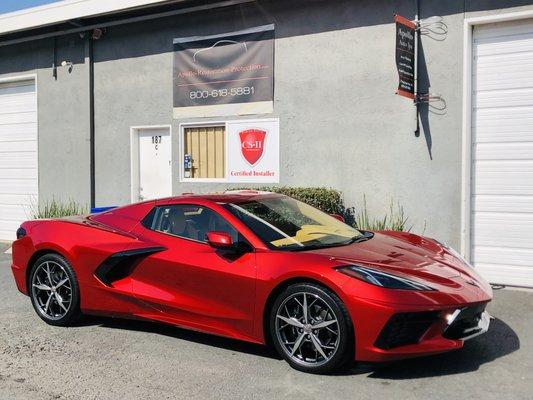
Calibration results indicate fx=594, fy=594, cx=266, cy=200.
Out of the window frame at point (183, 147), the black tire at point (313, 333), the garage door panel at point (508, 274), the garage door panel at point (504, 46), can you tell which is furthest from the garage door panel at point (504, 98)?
the black tire at point (313, 333)

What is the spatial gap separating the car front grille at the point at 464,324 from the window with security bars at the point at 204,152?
6734 millimetres

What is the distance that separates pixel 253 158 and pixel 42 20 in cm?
576

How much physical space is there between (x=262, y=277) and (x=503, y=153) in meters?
4.84

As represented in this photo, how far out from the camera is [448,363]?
15.1 ft

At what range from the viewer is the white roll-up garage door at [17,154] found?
13375mm

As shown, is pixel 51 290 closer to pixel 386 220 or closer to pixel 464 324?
pixel 464 324

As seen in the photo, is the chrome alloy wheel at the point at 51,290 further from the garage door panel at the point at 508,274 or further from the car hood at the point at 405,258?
the garage door panel at the point at 508,274

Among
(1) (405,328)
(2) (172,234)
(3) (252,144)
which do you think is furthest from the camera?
(3) (252,144)

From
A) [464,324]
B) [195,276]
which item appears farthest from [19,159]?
[464,324]

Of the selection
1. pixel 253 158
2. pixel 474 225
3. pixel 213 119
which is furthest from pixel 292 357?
pixel 213 119

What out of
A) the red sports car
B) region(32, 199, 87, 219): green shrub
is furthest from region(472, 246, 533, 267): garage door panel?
region(32, 199, 87, 219): green shrub

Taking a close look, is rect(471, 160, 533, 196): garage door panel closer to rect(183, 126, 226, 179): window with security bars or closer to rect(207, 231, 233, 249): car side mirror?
rect(183, 126, 226, 179): window with security bars

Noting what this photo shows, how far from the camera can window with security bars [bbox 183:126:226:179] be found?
10.7 m

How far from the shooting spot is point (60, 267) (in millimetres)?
5863
